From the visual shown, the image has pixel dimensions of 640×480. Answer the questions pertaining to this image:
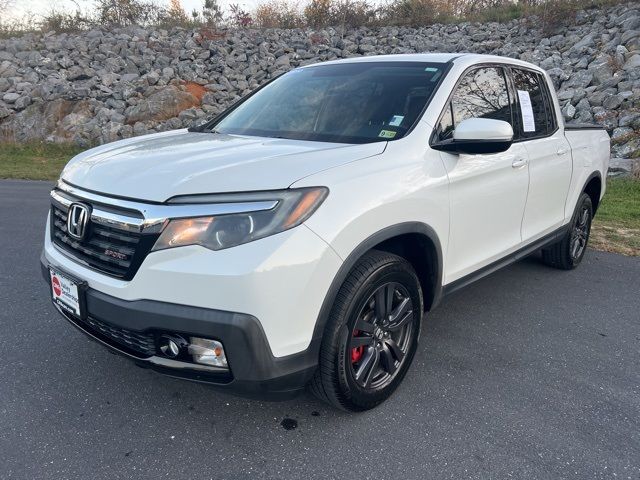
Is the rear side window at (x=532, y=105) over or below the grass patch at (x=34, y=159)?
over

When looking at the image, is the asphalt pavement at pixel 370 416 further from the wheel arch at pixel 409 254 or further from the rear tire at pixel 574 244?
the rear tire at pixel 574 244

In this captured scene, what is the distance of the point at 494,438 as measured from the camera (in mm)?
2512

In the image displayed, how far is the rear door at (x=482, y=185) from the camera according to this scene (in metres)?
3.03

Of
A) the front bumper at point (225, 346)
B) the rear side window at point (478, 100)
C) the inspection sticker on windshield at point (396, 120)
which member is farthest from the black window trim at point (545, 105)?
the front bumper at point (225, 346)

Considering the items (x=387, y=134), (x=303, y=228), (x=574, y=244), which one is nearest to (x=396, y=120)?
(x=387, y=134)

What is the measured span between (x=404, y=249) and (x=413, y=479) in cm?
118

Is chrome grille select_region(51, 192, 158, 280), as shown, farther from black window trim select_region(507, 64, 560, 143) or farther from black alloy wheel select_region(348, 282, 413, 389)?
black window trim select_region(507, 64, 560, 143)

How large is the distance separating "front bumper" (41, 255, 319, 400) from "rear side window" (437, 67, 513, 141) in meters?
1.59

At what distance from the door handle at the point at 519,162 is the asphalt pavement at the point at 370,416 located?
44.4 inches

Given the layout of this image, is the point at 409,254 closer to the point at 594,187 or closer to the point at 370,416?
the point at 370,416

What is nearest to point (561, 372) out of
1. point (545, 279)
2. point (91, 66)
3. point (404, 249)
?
point (404, 249)

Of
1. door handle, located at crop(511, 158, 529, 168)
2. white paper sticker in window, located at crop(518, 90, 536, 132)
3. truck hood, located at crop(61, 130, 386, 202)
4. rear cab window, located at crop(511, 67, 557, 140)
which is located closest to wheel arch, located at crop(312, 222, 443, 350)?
truck hood, located at crop(61, 130, 386, 202)

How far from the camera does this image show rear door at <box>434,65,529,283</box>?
3033 mm

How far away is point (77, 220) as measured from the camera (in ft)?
8.18
